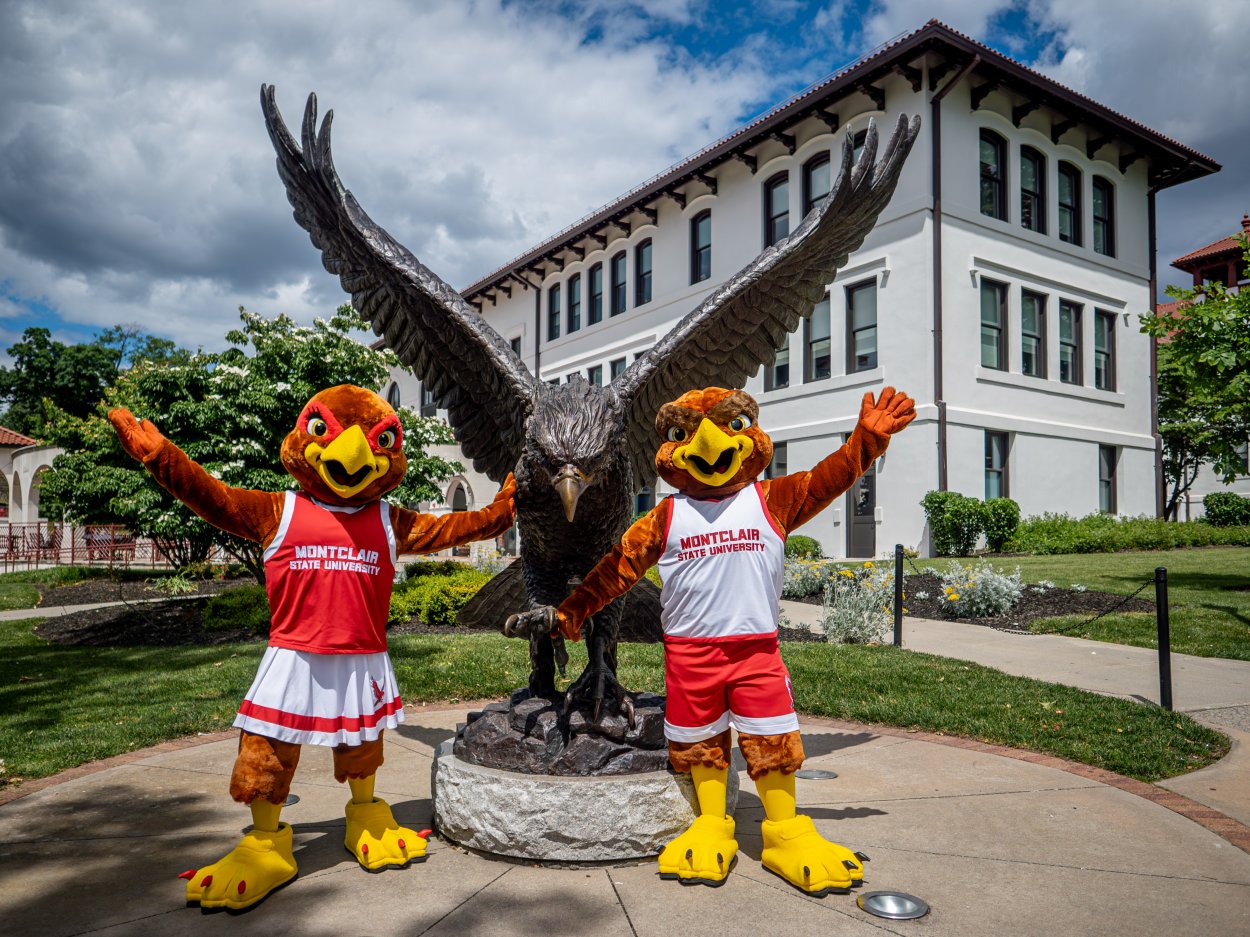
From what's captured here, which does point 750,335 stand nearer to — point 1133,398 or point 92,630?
point 92,630

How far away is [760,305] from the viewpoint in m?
3.91

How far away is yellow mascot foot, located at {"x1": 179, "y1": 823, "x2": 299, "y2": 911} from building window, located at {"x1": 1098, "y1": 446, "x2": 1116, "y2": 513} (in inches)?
812

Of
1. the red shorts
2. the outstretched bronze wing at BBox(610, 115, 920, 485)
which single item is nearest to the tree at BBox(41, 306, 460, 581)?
the outstretched bronze wing at BBox(610, 115, 920, 485)

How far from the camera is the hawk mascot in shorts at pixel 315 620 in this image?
9.40 feet

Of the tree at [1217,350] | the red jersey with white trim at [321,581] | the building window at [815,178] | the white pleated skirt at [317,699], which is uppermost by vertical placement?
the building window at [815,178]

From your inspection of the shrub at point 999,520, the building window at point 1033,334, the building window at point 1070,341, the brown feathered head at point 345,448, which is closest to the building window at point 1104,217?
the building window at point 1070,341

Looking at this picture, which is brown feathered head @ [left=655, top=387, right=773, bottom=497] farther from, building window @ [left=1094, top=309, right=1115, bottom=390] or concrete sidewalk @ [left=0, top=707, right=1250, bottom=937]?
building window @ [left=1094, top=309, right=1115, bottom=390]

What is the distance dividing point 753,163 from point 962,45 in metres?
5.00

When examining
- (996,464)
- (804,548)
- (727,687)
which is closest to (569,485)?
(727,687)

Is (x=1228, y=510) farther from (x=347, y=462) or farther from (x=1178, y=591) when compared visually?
(x=347, y=462)

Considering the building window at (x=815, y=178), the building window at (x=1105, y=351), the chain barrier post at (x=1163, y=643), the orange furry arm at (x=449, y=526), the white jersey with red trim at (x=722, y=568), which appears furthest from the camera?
the building window at (x=1105, y=351)

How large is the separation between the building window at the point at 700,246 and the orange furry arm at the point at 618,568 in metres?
18.2

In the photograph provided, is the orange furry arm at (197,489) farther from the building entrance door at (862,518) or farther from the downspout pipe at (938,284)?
the building entrance door at (862,518)

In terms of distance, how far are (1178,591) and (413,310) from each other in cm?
1130
